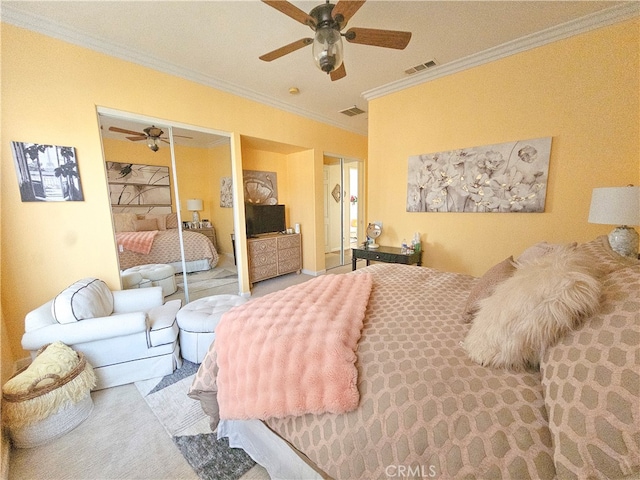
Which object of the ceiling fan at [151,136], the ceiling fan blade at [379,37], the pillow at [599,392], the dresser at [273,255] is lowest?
the dresser at [273,255]

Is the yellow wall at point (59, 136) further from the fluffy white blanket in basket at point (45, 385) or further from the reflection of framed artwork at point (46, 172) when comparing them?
the fluffy white blanket in basket at point (45, 385)

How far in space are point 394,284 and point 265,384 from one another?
1.12 m

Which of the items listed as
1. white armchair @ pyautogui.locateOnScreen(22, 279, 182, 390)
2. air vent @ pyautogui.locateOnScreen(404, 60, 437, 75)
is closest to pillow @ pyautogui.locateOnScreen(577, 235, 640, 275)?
air vent @ pyautogui.locateOnScreen(404, 60, 437, 75)

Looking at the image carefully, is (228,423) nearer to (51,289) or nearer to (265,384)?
(265,384)

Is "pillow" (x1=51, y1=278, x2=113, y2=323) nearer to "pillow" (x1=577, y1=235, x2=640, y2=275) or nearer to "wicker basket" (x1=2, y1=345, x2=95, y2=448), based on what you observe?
"wicker basket" (x1=2, y1=345, x2=95, y2=448)

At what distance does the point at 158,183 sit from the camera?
2.93 metres

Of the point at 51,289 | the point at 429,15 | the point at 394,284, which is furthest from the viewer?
the point at 51,289

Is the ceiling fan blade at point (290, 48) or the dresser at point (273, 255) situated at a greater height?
the ceiling fan blade at point (290, 48)

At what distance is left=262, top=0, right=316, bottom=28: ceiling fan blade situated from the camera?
1437 mm

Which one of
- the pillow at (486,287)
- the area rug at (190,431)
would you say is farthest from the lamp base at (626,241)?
the area rug at (190,431)

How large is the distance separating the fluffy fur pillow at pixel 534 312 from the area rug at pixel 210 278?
10.7ft

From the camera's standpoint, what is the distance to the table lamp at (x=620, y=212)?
5.33 feet

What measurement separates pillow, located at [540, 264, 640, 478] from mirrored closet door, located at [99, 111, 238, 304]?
334 centimetres

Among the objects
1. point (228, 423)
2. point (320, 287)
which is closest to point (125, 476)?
point (228, 423)
